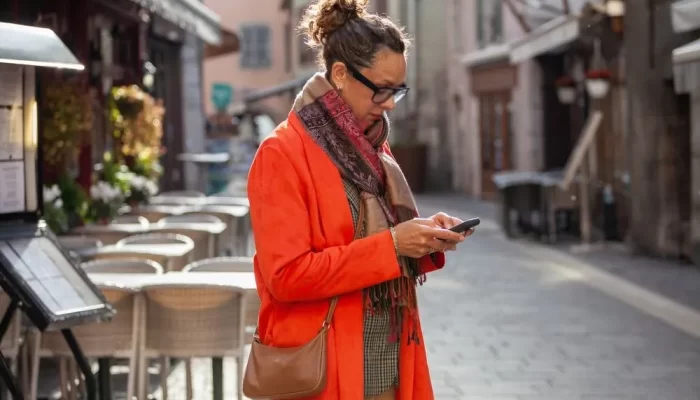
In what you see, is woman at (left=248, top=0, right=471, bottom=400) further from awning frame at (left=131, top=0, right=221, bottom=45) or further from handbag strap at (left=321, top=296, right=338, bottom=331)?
awning frame at (left=131, top=0, right=221, bottom=45)

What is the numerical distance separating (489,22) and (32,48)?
2419 centimetres

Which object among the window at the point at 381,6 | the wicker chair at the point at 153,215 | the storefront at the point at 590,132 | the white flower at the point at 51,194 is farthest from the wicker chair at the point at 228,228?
the window at the point at 381,6

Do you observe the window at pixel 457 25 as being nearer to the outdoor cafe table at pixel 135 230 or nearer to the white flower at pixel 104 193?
the white flower at pixel 104 193

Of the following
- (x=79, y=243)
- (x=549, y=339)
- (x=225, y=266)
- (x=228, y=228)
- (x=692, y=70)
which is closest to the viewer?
(x=225, y=266)

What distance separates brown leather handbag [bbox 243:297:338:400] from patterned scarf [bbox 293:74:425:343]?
0.17 metres

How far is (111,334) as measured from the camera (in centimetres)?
659

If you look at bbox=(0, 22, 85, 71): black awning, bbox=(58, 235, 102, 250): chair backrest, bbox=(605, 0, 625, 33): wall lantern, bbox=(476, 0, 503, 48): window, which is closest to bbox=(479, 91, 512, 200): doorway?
bbox=(476, 0, 503, 48): window

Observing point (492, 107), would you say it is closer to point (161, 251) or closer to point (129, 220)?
point (129, 220)

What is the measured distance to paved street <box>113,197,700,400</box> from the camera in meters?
7.79

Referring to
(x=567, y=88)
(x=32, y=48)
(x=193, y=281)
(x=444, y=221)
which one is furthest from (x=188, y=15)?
(x=444, y=221)

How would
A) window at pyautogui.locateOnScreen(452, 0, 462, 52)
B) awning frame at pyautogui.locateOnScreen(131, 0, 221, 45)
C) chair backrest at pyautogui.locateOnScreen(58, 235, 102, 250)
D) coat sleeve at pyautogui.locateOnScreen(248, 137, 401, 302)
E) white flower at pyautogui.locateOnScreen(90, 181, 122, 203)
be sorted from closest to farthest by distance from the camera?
coat sleeve at pyautogui.locateOnScreen(248, 137, 401, 302) < chair backrest at pyautogui.locateOnScreen(58, 235, 102, 250) < awning frame at pyautogui.locateOnScreen(131, 0, 221, 45) < white flower at pyautogui.locateOnScreen(90, 181, 122, 203) < window at pyautogui.locateOnScreen(452, 0, 462, 52)

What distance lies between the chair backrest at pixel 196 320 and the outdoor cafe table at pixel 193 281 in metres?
0.06

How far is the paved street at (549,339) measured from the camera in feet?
25.5

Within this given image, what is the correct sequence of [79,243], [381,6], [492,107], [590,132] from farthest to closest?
1. [381,6]
2. [492,107]
3. [590,132]
4. [79,243]
